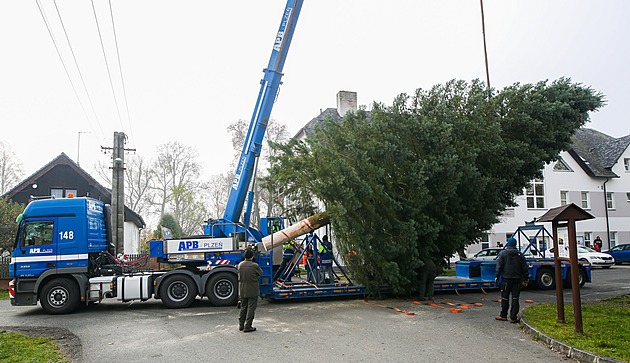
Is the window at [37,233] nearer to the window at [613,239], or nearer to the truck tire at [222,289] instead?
the truck tire at [222,289]

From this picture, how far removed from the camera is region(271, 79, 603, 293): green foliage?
13195 millimetres

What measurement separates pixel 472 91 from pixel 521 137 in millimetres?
2351

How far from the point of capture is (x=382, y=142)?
1359 centimetres

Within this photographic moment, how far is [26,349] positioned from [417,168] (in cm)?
1025

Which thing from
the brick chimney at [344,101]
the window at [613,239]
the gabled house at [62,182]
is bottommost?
the window at [613,239]

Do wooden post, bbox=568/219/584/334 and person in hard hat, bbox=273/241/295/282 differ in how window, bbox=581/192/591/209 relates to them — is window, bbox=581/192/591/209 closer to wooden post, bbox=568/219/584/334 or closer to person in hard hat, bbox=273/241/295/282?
person in hard hat, bbox=273/241/295/282

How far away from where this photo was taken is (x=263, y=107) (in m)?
15.2

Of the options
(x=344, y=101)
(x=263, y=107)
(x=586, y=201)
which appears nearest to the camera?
(x=263, y=107)

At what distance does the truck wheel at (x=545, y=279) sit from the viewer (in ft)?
53.3

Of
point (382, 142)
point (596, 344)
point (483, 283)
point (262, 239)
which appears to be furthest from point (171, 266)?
point (596, 344)

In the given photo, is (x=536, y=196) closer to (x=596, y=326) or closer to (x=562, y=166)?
(x=562, y=166)

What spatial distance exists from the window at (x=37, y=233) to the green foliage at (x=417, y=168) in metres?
6.91

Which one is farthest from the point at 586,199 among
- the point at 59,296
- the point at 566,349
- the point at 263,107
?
the point at 59,296

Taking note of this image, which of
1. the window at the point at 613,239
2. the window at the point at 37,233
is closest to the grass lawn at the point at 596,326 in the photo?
the window at the point at 37,233
